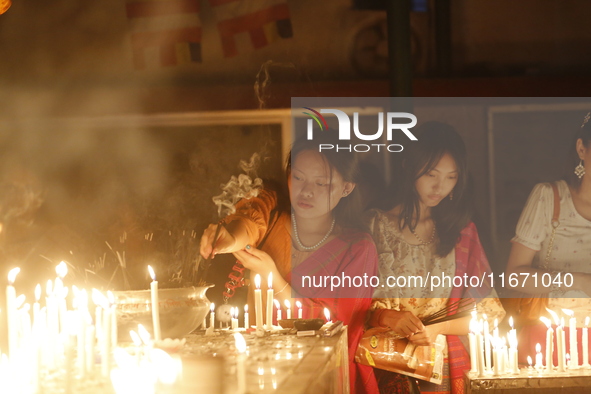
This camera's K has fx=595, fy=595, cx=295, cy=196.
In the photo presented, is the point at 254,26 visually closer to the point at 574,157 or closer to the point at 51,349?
the point at 574,157

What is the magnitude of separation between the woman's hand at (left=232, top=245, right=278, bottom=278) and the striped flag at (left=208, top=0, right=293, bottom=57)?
1310 millimetres

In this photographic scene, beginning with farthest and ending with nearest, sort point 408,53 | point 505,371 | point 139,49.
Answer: point 139,49 → point 408,53 → point 505,371

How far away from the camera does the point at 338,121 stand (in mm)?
3828

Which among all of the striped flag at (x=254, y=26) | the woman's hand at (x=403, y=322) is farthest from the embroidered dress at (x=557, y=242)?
the striped flag at (x=254, y=26)

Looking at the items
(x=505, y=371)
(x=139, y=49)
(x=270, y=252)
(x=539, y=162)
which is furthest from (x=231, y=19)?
(x=505, y=371)

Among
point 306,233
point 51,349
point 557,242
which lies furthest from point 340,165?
point 51,349

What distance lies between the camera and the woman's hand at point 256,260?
12.5 feet

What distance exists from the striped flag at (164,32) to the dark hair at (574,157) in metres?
2.48

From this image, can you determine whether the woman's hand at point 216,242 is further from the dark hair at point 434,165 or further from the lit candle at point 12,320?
the lit candle at point 12,320

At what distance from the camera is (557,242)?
376 cm

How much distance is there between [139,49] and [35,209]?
1256 millimetres

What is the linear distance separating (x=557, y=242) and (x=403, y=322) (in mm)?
1107

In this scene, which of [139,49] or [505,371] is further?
[139,49]

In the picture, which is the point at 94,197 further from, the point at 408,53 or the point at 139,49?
the point at 408,53
